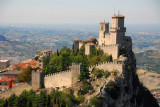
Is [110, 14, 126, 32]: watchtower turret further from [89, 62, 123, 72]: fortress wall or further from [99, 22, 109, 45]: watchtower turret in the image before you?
[89, 62, 123, 72]: fortress wall

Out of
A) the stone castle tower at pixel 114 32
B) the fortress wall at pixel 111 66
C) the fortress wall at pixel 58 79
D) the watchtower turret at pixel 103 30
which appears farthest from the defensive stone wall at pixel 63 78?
the watchtower turret at pixel 103 30

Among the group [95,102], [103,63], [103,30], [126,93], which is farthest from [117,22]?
[95,102]

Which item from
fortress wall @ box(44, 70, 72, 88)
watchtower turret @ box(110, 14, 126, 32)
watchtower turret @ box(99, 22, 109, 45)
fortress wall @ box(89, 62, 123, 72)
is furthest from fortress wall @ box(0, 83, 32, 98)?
watchtower turret @ box(110, 14, 126, 32)

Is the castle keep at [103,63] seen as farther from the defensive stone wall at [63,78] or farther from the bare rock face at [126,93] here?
the bare rock face at [126,93]

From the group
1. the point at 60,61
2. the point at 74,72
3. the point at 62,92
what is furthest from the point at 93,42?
the point at 62,92

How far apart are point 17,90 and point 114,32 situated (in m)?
23.8

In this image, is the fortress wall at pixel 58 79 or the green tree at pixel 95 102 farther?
the fortress wall at pixel 58 79

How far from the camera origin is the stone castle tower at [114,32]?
5709 cm

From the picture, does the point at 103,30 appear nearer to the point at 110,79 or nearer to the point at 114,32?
the point at 114,32

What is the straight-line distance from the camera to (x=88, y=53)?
57500mm

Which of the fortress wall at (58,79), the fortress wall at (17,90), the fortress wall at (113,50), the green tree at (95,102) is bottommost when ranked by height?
the fortress wall at (17,90)

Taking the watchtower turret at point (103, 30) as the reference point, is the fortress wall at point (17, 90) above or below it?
below

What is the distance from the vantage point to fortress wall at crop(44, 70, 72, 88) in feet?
161

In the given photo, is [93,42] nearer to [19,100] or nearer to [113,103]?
[113,103]
